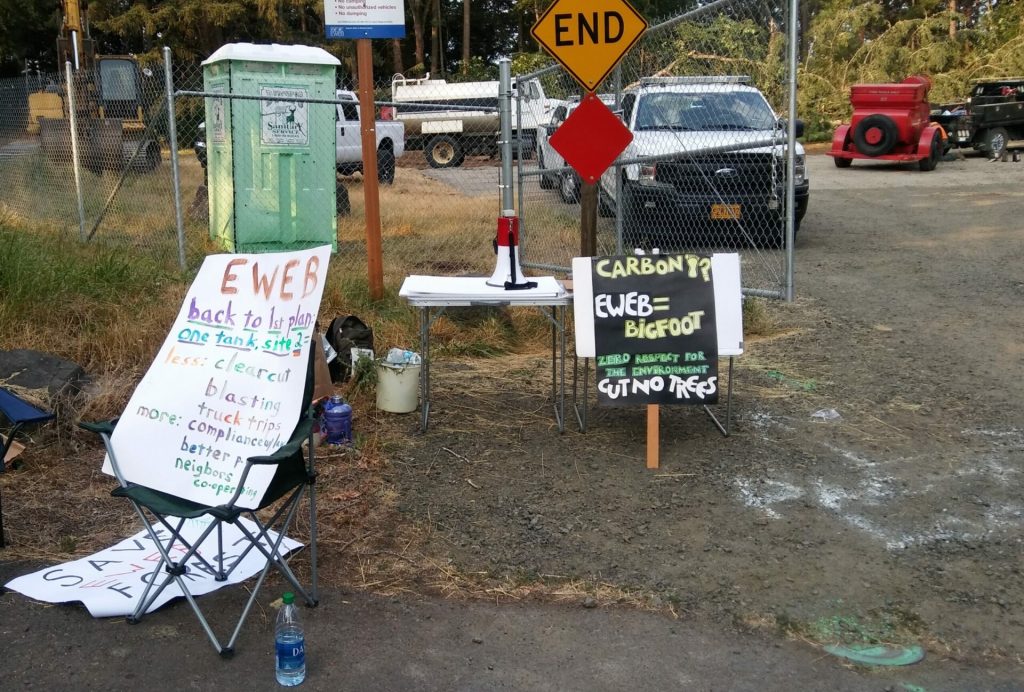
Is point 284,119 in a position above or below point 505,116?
above

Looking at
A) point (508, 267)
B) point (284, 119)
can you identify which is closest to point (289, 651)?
point (508, 267)

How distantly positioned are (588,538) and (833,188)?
563 inches

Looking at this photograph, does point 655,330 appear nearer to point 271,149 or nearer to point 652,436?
point 652,436

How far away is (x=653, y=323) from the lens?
204 inches

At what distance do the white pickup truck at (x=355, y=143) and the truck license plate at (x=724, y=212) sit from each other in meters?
8.78

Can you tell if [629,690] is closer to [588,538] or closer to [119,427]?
[588,538]

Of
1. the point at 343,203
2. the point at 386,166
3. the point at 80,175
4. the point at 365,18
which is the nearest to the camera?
the point at 365,18

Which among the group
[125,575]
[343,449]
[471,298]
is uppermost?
[471,298]

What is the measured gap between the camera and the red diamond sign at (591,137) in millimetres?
6359

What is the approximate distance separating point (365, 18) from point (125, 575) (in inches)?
186

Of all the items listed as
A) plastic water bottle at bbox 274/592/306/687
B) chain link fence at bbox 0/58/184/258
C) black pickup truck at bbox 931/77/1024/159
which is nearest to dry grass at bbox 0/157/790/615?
plastic water bottle at bbox 274/592/306/687

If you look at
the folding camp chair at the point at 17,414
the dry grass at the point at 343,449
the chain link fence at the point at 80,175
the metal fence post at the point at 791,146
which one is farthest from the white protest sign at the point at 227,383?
the chain link fence at the point at 80,175

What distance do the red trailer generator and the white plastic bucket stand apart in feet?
51.8

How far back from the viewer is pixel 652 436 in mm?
5012
